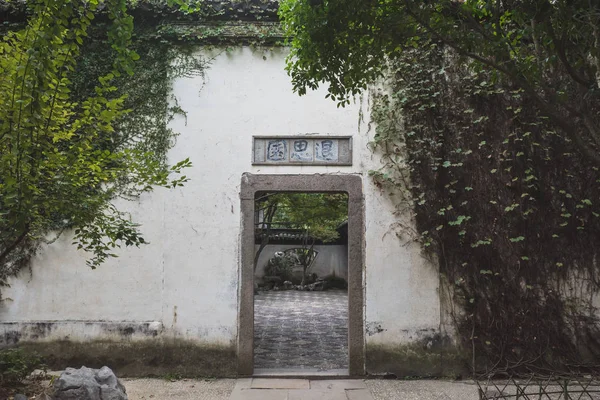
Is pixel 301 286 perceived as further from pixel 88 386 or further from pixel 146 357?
pixel 88 386

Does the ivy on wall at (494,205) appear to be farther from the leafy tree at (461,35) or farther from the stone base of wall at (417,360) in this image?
the leafy tree at (461,35)

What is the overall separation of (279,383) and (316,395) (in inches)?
20.3

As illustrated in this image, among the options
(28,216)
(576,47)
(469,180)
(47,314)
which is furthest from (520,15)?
(47,314)

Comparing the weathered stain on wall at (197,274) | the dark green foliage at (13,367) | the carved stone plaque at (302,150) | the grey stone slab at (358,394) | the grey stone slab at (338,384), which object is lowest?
the grey stone slab at (358,394)

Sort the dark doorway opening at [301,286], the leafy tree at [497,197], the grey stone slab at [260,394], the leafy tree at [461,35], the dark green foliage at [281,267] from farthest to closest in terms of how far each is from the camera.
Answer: the dark green foliage at [281,267], the dark doorway opening at [301,286], the leafy tree at [497,197], the grey stone slab at [260,394], the leafy tree at [461,35]

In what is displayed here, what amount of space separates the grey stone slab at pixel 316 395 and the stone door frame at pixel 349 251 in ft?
1.77

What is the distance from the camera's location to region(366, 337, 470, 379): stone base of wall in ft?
17.1

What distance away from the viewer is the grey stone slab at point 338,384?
4.91 metres

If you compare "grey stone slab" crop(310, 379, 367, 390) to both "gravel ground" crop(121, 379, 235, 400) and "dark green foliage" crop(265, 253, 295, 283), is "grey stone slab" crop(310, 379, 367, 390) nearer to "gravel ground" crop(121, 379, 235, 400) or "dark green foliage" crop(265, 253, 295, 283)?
"gravel ground" crop(121, 379, 235, 400)

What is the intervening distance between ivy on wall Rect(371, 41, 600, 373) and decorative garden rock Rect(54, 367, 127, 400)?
3.28 meters

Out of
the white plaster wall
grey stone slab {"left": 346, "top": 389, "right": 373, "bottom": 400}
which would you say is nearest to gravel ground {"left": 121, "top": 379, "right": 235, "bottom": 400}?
the white plaster wall

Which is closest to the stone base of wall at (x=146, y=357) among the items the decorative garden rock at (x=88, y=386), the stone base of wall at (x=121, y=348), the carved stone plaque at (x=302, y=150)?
the stone base of wall at (x=121, y=348)

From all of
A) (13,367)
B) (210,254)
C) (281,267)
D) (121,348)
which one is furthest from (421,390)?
(281,267)

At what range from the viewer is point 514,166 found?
17.6 feet
